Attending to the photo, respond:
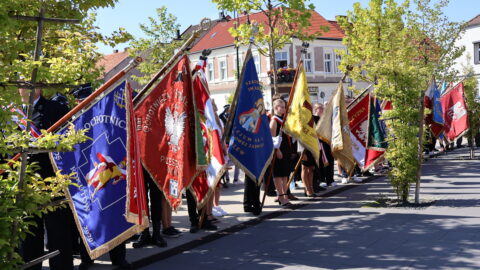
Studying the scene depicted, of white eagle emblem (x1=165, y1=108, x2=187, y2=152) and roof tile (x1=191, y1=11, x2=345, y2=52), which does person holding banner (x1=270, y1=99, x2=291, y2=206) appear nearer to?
white eagle emblem (x1=165, y1=108, x2=187, y2=152)

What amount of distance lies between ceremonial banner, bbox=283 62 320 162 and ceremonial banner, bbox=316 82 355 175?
59.7 inches

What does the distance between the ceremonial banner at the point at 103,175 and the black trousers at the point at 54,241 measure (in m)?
0.28

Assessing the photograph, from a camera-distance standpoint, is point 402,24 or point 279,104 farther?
point 402,24

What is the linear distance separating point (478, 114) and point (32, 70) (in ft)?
57.3

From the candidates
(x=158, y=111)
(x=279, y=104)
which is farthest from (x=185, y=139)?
(x=279, y=104)

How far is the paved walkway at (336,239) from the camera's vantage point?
6336mm

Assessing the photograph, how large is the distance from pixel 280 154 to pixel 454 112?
31.9 feet

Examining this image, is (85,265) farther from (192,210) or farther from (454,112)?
(454,112)

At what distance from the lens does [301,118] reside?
34.0ft

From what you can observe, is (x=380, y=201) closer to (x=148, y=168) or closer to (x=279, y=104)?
(x=279, y=104)

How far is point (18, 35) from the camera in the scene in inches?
203

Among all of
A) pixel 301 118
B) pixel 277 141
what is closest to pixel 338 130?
pixel 301 118

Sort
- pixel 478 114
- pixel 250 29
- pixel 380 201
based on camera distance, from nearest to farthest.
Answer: pixel 380 201
pixel 250 29
pixel 478 114

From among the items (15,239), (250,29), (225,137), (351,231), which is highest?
(250,29)
